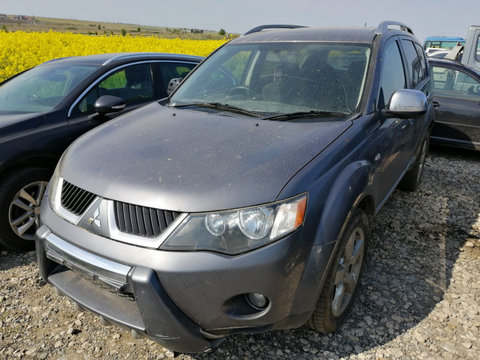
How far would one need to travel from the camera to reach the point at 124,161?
6.81 ft

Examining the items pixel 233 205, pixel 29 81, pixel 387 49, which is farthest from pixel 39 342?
pixel 387 49

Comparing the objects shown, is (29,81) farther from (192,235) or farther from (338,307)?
(338,307)

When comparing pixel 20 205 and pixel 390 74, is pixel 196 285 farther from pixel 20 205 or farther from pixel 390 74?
pixel 390 74

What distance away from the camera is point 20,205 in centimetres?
319

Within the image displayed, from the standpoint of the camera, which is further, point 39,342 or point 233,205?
point 39,342

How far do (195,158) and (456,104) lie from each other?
5.45 meters

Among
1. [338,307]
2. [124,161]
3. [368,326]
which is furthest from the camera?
[368,326]

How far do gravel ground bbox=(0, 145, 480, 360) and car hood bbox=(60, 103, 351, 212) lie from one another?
992 millimetres

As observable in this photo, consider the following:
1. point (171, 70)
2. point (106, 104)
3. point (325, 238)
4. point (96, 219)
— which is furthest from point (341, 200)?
point (171, 70)

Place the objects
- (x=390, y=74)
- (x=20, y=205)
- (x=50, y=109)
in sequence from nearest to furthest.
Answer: (x=390, y=74) < (x=20, y=205) < (x=50, y=109)

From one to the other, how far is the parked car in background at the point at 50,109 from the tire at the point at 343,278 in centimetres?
245

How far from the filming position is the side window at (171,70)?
4.62 m

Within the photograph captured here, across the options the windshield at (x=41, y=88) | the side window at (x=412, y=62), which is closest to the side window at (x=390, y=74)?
the side window at (x=412, y=62)

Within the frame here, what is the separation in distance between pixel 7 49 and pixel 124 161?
10.9 meters
